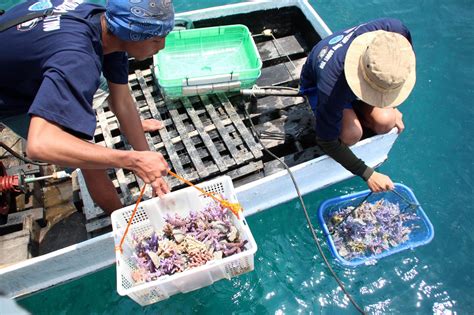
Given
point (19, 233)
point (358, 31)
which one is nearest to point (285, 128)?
point (358, 31)

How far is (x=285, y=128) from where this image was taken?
3.44 metres

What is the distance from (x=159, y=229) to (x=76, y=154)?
101cm

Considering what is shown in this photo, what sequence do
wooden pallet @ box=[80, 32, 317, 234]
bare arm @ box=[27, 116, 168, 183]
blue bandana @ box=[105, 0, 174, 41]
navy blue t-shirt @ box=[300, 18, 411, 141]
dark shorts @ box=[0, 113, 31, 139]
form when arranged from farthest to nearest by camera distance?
wooden pallet @ box=[80, 32, 317, 234] → navy blue t-shirt @ box=[300, 18, 411, 141] → dark shorts @ box=[0, 113, 31, 139] → blue bandana @ box=[105, 0, 174, 41] → bare arm @ box=[27, 116, 168, 183]

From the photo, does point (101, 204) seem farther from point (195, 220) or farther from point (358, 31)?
point (358, 31)

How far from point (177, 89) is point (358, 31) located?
1.65 meters

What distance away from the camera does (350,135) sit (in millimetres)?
2918

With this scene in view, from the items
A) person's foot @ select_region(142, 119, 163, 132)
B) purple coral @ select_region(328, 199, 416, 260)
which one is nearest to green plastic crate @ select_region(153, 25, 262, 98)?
person's foot @ select_region(142, 119, 163, 132)

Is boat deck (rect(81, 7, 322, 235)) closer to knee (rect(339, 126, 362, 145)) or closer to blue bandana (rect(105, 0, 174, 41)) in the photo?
knee (rect(339, 126, 362, 145))

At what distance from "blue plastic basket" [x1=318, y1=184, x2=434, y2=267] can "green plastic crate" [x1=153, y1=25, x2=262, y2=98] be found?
1.43 meters

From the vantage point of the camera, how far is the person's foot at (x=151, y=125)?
3.21m

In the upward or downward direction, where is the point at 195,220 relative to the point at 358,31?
downward

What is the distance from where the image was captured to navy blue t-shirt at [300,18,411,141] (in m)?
2.56

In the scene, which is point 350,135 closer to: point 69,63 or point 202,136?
point 202,136

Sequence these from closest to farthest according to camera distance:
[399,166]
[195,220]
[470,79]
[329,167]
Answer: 1. [195,220]
2. [329,167]
3. [399,166]
4. [470,79]
